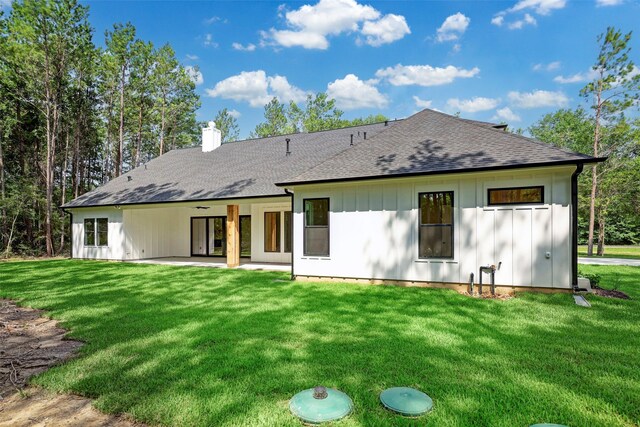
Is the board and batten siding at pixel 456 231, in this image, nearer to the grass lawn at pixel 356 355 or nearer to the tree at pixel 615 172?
the grass lawn at pixel 356 355

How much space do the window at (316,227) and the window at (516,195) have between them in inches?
152

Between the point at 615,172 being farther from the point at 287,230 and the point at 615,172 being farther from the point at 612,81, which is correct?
the point at 287,230

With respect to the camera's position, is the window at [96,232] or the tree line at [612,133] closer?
the window at [96,232]

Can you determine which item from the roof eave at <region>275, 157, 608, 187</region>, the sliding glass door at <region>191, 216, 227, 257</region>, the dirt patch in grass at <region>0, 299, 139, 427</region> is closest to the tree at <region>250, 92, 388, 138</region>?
the sliding glass door at <region>191, 216, 227, 257</region>

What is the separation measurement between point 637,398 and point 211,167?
15201mm

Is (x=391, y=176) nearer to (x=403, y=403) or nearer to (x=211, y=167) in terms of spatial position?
(x=403, y=403)

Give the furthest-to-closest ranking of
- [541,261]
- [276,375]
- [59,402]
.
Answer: [541,261], [276,375], [59,402]

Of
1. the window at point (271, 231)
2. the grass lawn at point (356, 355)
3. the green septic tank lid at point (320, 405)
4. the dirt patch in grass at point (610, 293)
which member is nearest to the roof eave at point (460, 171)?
the grass lawn at point (356, 355)

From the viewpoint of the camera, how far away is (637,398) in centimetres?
288

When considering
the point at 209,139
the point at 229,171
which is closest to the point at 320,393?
the point at 229,171

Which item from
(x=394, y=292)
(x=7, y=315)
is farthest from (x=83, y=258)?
(x=394, y=292)

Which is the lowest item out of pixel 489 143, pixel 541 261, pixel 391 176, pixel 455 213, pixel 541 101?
pixel 541 261

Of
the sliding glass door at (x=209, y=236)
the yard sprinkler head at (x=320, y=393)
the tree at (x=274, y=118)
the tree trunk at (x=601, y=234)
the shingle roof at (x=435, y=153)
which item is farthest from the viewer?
the tree at (x=274, y=118)

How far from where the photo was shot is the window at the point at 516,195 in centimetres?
696
